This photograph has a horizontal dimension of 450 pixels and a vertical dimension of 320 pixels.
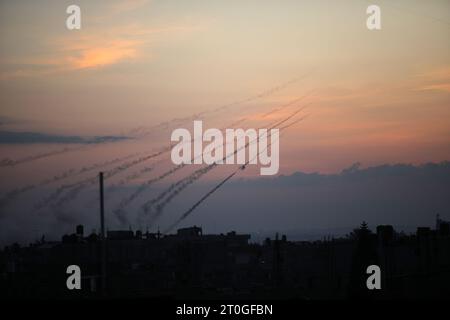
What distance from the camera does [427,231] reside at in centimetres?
4825

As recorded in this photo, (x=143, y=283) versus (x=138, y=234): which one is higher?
(x=138, y=234)

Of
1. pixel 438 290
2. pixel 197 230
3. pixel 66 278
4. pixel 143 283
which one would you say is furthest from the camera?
pixel 197 230

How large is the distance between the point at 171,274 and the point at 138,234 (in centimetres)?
1851

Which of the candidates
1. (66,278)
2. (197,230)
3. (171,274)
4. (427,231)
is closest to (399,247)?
(427,231)

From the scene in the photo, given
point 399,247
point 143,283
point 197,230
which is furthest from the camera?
point 197,230
